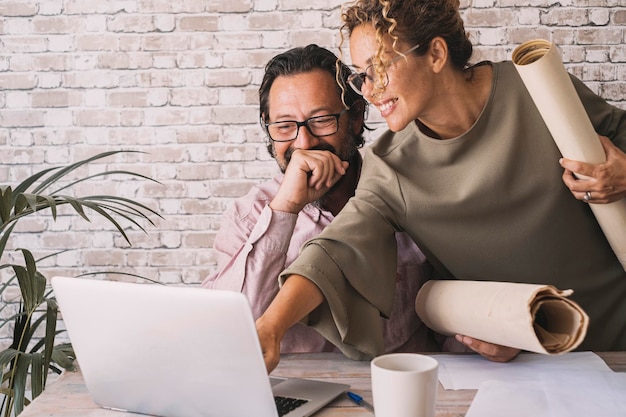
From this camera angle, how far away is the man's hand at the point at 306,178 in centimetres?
168

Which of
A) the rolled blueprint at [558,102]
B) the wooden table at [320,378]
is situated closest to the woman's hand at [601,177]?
the rolled blueprint at [558,102]

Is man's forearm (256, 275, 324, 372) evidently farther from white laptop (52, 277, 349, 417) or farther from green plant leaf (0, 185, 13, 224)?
green plant leaf (0, 185, 13, 224)

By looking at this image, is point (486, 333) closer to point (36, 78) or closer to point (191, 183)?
point (191, 183)

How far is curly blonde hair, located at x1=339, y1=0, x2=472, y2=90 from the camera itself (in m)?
1.45

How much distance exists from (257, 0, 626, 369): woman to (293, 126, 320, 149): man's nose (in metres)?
0.31

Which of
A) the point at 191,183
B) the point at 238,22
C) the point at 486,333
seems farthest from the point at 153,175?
the point at 486,333

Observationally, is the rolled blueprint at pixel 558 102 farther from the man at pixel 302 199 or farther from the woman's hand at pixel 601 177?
the man at pixel 302 199

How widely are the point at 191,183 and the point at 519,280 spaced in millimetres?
1810

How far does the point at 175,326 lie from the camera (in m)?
0.94

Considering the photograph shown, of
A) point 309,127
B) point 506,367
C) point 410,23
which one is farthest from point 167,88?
point 506,367

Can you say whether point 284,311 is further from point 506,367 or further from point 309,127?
point 309,127

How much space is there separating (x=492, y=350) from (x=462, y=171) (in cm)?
41

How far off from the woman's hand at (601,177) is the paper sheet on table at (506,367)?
29cm

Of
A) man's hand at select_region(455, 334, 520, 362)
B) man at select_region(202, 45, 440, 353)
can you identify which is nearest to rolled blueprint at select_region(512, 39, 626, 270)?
man's hand at select_region(455, 334, 520, 362)
